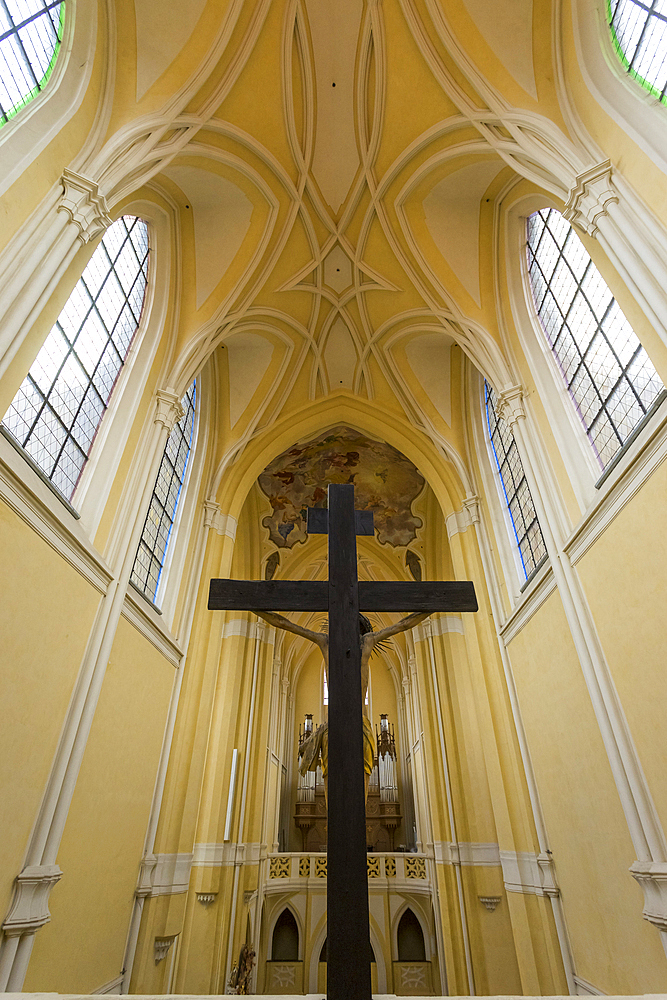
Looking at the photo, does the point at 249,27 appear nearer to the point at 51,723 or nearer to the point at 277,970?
the point at 51,723

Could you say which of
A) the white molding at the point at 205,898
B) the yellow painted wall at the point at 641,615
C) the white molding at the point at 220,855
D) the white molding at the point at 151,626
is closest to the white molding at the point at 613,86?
the yellow painted wall at the point at 641,615

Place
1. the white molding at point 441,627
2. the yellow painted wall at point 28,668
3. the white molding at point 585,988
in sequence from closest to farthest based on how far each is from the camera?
the yellow painted wall at point 28,668, the white molding at point 585,988, the white molding at point 441,627

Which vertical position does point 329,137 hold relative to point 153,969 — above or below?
above

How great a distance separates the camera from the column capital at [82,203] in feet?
18.2

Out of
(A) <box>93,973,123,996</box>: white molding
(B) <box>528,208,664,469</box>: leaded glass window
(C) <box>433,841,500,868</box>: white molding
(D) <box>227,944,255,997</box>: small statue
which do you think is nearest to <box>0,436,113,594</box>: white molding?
(A) <box>93,973,123,996</box>: white molding

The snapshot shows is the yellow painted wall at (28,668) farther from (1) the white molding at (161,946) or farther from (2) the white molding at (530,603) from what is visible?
(2) the white molding at (530,603)

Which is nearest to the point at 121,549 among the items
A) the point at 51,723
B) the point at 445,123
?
the point at 51,723

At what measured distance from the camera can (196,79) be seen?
7.43 meters

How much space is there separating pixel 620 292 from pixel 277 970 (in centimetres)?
1895

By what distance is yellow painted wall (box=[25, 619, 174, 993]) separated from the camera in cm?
564

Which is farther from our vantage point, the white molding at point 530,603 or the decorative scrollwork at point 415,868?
the decorative scrollwork at point 415,868

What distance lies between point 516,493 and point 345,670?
23.4 ft

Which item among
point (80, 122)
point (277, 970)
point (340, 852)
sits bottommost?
point (277, 970)

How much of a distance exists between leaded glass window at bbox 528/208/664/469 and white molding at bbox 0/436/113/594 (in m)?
5.71
